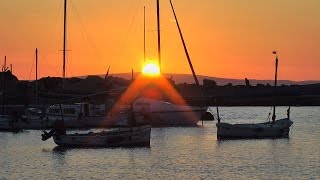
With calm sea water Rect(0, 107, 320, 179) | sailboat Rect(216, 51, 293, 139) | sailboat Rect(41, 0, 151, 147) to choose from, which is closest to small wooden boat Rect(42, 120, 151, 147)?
sailboat Rect(41, 0, 151, 147)

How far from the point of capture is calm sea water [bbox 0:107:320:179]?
4697cm

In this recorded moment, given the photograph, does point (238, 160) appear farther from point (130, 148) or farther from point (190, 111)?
point (190, 111)

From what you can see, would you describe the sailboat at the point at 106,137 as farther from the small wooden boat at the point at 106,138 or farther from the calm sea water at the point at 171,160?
the calm sea water at the point at 171,160

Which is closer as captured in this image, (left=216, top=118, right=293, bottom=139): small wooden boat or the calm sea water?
the calm sea water

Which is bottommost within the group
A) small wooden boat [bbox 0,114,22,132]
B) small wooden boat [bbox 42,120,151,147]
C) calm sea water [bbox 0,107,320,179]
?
calm sea water [bbox 0,107,320,179]

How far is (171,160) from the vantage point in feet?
179

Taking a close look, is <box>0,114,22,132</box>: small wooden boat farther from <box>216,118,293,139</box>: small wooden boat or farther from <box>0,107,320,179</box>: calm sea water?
<box>216,118,293,139</box>: small wooden boat

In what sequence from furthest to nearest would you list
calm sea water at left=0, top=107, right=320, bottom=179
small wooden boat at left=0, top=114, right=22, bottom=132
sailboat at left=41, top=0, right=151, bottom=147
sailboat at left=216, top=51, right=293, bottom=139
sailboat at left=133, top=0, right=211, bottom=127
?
sailboat at left=133, top=0, right=211, bottom=127, small wooden boat at left=0, top=114, right=22, bottom=132, sailboat at left=216, top=51, right=293, bottom=139, sailboat at left=41, top=0, right=151, bottom=147, calm sea water at left=0, top=107, right=320, bottom=179

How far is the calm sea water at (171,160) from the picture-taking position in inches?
1849

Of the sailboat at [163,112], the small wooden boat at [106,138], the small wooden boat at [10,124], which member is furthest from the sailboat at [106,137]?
the sailboat at [163,112]

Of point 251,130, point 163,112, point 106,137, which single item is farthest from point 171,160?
point 163,112


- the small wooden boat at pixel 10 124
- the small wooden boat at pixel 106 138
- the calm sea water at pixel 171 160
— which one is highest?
the small wooden boat at pixel 10 124

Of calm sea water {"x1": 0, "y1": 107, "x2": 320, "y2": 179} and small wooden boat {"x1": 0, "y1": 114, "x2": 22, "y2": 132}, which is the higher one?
small wooden boat {"x1": 0, "y1": 114, "x2": 22, "y2": 132}

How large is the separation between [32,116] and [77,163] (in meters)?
37.3
